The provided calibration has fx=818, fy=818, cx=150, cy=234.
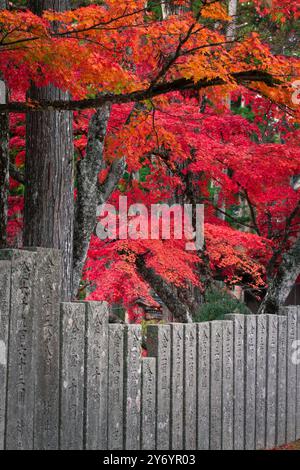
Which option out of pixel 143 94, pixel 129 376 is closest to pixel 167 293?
pixel 129 376

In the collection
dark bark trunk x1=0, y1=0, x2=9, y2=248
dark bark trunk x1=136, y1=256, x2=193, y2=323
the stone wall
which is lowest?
the stone wall

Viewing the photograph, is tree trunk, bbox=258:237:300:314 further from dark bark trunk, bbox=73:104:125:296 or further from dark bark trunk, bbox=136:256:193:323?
dark bark trunk, bbox=73:104:125:296

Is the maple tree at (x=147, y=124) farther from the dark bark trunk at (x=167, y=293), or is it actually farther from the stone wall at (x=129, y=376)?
the stone wall at (x=129, y=376)

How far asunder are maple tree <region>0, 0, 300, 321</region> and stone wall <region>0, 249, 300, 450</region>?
2438mm

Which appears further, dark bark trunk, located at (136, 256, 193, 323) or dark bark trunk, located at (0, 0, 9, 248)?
dark bark trunk, located at (136, 256, 193, 323)

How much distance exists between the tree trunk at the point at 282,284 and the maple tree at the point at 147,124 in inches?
38.2

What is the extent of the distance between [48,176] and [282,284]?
266 inches

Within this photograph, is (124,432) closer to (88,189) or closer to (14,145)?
(88,189)

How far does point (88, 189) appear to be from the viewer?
13078 mm

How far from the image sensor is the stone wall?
300 inches

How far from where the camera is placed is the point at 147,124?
521 inches

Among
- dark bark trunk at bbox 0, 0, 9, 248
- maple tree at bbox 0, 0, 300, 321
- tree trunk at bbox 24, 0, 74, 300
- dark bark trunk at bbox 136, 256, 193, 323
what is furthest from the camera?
dark bark trunk at bbox 136, 256, 193, 323

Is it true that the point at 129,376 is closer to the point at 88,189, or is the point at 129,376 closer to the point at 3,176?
the point at 3,176

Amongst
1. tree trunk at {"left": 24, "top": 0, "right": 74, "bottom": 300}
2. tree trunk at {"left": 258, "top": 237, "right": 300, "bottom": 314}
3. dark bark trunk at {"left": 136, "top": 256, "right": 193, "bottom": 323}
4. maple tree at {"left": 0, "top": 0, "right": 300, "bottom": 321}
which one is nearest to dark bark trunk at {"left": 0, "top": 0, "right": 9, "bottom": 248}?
maple tree at {"left": 0, "top": 0, "right": 300, "bottom": 321}
